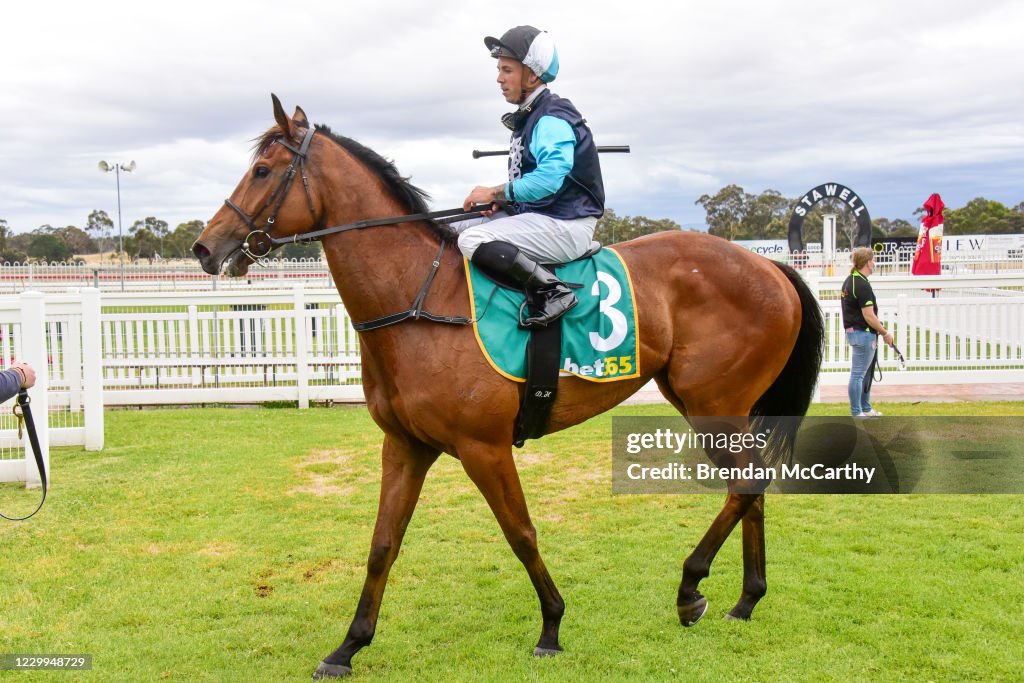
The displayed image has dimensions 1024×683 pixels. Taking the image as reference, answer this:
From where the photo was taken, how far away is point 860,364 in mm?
8820

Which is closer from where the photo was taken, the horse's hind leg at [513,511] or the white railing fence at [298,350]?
the horse's hind leg at [513,511]

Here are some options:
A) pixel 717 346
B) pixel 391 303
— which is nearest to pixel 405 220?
pixel 391 303

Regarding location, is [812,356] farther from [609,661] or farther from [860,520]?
[609,661]

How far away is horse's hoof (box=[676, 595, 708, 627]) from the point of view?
412 cm

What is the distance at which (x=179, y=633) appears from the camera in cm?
411

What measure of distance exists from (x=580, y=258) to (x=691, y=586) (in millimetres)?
1770

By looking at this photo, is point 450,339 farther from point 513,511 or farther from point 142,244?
point 142,244

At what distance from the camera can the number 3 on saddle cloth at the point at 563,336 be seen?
3758 millimetres

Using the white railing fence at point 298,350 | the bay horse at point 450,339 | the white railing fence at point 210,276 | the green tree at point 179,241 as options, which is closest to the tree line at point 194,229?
the green tree at point 179,241

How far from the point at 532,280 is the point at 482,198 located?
0.52m

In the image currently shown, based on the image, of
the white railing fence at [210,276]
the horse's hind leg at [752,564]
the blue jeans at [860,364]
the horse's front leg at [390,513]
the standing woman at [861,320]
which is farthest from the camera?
the white railing fence at [210,276]

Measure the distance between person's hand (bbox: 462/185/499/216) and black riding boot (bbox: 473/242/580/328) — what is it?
1.01 ft

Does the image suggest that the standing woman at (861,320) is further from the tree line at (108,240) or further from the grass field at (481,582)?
the tree line at (108,240)

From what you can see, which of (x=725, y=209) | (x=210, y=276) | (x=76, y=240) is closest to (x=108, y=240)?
(x=76, y=240)
